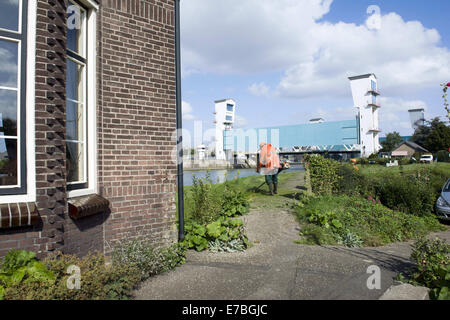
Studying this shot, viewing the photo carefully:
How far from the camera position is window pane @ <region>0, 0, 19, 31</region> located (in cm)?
363

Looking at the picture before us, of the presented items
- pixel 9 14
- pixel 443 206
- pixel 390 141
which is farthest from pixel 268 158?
pixel 390 141

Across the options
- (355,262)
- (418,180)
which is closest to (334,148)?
(418,180)

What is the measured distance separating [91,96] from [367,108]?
78444 mm

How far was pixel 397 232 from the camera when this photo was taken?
22.9 feet

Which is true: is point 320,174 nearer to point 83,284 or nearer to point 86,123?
point 86,123

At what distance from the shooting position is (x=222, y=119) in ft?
219

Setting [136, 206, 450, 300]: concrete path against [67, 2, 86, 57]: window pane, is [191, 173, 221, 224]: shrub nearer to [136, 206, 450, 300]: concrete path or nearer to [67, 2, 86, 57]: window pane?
[136, 206, 450, 300]: concrete path

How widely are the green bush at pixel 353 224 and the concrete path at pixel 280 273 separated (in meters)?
0.38

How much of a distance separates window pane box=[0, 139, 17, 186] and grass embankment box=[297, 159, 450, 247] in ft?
15.0

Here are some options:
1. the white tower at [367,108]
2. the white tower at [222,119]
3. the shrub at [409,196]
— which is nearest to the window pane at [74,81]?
the shrub at [409,196]

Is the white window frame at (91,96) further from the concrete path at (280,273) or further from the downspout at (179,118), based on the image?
the concrete path at (280,273)

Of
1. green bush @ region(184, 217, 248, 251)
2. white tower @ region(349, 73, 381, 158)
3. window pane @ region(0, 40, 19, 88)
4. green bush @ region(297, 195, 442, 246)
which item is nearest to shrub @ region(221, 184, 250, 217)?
green bush @ region(297, 195, 442, 246)

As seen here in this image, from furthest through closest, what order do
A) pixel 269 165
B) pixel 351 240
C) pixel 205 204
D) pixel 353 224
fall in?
1. pixel 269 165
2. pixel 353 224
3. pixel 205 204
4. pixel 351 240
